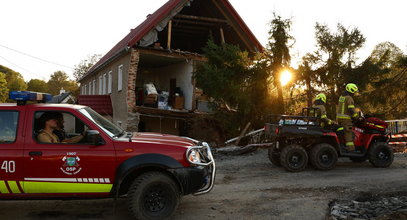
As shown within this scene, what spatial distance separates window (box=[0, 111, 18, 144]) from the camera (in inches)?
195

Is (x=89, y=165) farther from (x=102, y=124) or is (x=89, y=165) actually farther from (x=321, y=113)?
(x=321, y=113)

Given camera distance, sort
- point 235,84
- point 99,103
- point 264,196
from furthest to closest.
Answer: point 99,103, point 235,84, point 264,196

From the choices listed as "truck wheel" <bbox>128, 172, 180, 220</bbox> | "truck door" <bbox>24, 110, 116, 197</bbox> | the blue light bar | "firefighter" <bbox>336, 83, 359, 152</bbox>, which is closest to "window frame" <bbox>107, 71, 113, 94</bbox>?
"firefighter" <bbox>336, 83, 359, 152</bbox>

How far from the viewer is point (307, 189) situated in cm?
705

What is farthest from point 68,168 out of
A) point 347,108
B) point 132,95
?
point 132,95

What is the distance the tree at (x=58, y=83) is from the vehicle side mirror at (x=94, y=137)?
7223 cm

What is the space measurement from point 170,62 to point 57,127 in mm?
15152

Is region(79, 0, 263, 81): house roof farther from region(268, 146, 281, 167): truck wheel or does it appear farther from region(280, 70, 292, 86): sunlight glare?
region(268, 146, 281, 167): truck wheel

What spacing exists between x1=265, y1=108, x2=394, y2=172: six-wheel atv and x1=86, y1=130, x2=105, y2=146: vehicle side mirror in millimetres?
5056

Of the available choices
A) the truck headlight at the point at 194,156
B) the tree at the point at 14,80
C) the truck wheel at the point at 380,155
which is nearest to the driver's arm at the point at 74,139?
the truck headlight at the point at 194,156

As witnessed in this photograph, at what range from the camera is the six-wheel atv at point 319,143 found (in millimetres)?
8828

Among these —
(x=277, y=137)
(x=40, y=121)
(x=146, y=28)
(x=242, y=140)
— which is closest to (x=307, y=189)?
(x=277, y=137)

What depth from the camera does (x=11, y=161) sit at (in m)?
4.84

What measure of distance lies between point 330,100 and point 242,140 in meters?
3.87
